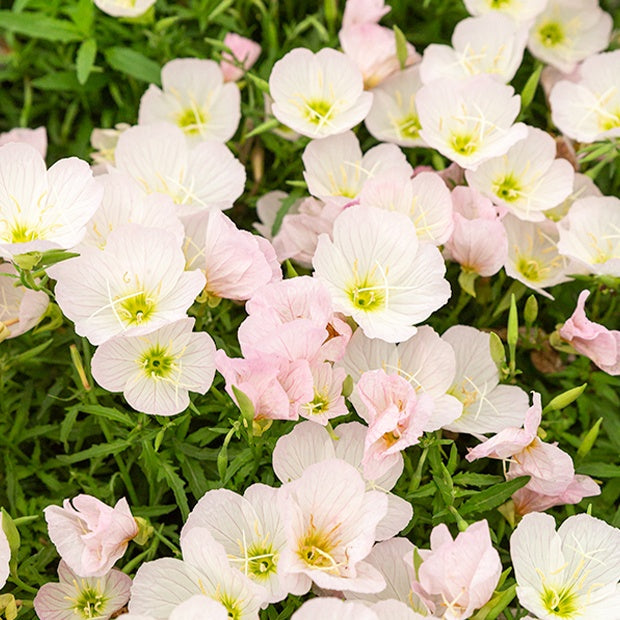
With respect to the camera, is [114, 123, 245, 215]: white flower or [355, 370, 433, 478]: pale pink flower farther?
[114, 123, 245, 215]: white flower

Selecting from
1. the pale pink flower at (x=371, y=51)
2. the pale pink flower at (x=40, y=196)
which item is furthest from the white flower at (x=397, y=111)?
the pale pink flower at (x=40, y=196)

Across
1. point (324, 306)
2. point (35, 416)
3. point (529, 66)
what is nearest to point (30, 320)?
point (35, 416)

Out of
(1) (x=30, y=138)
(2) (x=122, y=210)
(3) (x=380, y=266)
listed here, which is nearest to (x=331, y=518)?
(3) (x=380, y=266)

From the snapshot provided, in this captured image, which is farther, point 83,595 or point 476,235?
point 476,235

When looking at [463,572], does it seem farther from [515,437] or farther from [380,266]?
[380,266]

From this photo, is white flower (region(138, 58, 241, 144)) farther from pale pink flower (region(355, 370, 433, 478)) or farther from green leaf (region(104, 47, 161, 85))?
pale pink flower (region(355, 370, 433, 478))

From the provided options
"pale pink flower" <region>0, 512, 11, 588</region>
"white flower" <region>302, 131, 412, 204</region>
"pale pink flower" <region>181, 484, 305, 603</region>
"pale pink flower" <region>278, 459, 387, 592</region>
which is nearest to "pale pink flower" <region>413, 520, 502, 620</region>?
"pale pink flower" <region>278, 459, 387, 592</region>

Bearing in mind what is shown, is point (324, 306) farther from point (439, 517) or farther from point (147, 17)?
point (147, 17)
